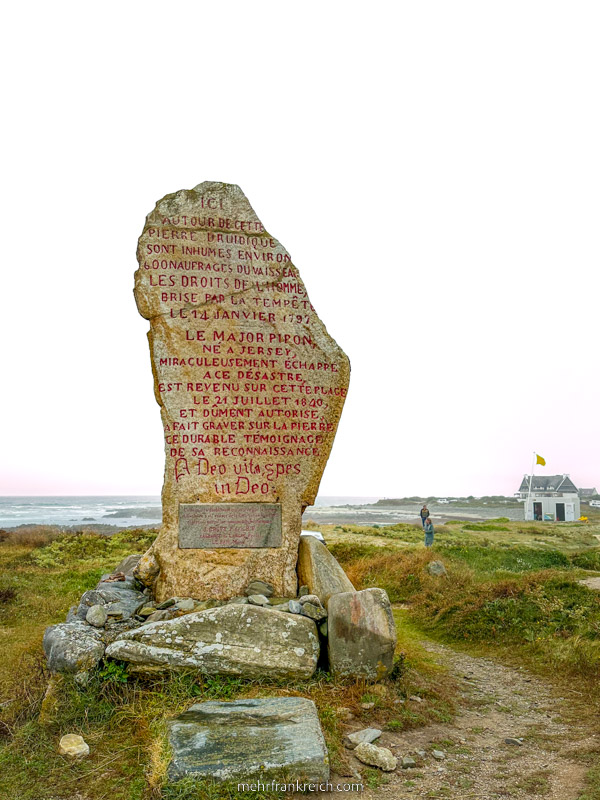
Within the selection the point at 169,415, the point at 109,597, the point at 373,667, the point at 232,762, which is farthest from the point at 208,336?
the point at 232,762

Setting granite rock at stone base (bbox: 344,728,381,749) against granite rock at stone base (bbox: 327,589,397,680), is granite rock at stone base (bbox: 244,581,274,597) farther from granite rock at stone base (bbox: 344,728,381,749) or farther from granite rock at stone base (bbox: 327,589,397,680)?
granite rock at stone base (bbox: 344,728,381,749)

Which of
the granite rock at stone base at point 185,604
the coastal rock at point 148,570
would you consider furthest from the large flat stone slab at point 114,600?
the granite rock at stone base at point 185,604

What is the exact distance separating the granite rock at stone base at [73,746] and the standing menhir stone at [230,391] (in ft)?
8.82

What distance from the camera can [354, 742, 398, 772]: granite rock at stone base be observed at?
5.58m

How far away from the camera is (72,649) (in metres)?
6.76

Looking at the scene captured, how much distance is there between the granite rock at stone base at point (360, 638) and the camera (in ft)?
24.3

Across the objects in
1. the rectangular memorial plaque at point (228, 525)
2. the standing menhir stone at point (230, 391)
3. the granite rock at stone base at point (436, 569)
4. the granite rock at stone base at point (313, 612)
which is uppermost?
the standing menhir stone at point (230, 391)

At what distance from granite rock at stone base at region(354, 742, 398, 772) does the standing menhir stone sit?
2.99m

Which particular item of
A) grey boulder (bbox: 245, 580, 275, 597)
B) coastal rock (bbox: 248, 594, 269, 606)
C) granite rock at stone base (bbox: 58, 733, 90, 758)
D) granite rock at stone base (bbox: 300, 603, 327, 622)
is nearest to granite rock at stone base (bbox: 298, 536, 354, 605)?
granite rock at stone base (bbox: 300, 603, 327, 622)

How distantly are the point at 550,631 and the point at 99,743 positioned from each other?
709 centimetres

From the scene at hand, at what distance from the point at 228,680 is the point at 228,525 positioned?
7.35 feet

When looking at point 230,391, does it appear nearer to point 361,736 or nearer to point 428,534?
point 361,736

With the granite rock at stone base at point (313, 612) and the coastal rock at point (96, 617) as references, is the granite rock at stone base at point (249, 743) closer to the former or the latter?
the granite rock at stone base at point (313, 612)

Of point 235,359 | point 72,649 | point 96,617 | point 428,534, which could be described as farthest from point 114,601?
point 428,534
